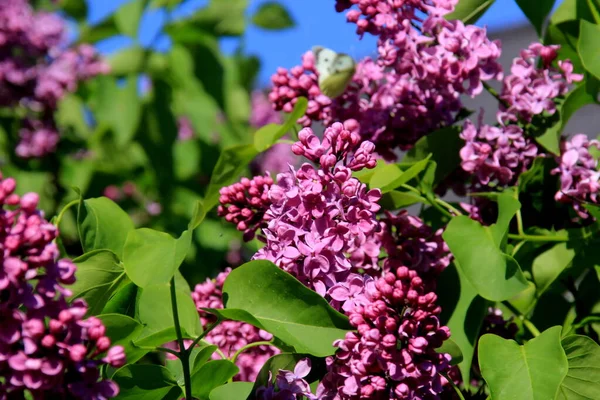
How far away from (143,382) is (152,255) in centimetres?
14

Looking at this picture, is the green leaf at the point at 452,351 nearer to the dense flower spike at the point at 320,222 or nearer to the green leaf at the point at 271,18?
the dense flower spike at the point at 320,222

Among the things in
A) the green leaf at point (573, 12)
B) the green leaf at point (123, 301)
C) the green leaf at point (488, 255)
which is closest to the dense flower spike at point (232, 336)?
the green leaf at point (123, 301)

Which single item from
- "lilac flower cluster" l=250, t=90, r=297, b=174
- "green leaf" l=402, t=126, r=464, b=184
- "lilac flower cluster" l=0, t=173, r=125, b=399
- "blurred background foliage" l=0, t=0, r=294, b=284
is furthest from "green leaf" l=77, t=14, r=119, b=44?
"lilac flower cluster" l=0, t=173, r=125, b=399

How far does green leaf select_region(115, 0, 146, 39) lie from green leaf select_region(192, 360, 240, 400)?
2.42 m

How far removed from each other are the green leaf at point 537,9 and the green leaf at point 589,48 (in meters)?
0.30

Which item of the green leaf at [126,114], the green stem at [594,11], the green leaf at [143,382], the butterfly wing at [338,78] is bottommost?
the green leaf at [126,114]

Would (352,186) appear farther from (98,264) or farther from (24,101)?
A: (24,101)

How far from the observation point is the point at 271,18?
4.10 meters

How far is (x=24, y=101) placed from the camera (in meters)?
3.69

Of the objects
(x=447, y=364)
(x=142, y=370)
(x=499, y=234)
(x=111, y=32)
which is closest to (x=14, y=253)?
(x=142, y=370)

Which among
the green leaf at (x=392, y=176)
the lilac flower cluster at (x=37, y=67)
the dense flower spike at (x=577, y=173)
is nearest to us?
the green leaf at (x=392, y=176)

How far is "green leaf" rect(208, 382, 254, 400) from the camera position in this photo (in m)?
1.00

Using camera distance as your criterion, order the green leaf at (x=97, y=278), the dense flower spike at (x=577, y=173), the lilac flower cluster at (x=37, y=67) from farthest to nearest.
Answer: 1. the lilac flower cluster at (x=37, y=67)
2. the dense flower spike at (x=577, y=173)
3. the green leaf at (x=97, y=278)

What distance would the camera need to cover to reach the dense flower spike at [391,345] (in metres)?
0.98
